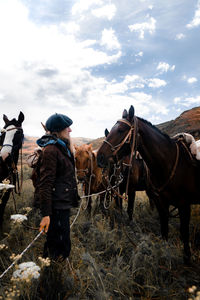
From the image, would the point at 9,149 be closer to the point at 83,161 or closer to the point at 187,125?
the point at 83,161

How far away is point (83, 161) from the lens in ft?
16.1

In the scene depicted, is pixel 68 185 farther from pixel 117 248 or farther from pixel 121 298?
pixel 117 248

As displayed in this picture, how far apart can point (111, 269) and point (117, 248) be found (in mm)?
731

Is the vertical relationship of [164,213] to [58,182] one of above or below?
below

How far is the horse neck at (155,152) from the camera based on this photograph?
303cm

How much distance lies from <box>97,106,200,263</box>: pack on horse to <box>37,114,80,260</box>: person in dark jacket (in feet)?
2.64

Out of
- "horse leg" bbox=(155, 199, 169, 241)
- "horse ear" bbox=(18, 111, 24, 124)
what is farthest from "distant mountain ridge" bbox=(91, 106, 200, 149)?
"horse ear" bbox=(18, 111, 24, 124)

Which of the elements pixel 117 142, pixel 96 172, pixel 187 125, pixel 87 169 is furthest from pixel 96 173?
pixel 187 125

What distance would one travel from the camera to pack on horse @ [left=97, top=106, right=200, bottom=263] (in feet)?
9.77

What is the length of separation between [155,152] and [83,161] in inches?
91.1

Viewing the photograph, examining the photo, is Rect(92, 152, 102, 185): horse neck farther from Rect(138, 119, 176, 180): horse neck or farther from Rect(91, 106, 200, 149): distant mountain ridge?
Rect(91, 106, 200, 149): distant mountain ridge

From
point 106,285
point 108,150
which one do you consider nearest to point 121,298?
point 106,285

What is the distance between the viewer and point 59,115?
234cm

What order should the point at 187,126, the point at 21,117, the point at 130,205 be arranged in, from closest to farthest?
the point at 21,117 < the point at 130,205 < the point at 187,126
